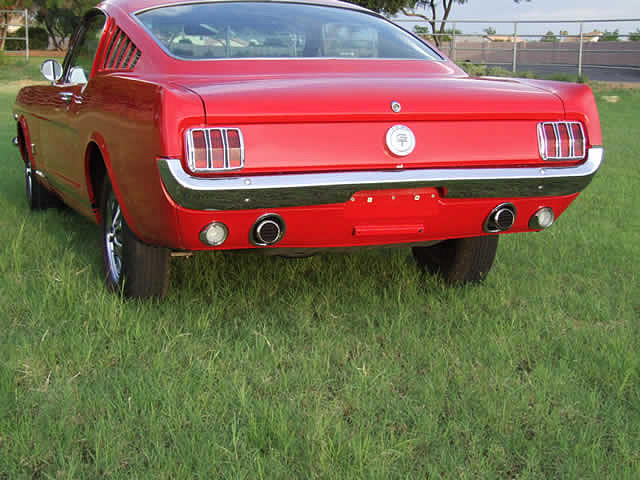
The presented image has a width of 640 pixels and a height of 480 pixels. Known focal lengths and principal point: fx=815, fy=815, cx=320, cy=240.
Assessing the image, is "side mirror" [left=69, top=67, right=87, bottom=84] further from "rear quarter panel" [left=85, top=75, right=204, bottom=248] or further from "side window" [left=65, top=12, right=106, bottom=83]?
"rear quarter panel" [left=85, top=75, right=204, bottom=248]

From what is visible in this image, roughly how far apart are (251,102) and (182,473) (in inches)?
54.2

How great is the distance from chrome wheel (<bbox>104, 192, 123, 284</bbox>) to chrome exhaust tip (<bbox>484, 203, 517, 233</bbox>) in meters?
1.75

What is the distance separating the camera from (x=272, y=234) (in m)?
3.22

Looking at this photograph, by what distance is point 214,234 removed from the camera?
318 centimetres

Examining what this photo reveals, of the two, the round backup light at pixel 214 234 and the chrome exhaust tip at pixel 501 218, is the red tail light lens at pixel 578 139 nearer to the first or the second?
the chrome exhaust tip at pixel 501 218

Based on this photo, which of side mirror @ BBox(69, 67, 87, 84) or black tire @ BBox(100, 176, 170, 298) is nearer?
black tire @ BBox(100, 176, 170, 298)

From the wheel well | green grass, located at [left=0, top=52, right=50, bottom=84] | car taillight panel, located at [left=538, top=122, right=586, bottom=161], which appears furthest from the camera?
green grass, located at [left=0, top=52, right=50, bottom=84]

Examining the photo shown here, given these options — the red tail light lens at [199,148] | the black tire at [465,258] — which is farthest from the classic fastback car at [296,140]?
the black tire at [465,258]

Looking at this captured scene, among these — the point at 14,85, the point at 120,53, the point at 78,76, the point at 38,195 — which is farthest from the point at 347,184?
the point at 14,85

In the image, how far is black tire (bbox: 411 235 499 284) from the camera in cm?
438

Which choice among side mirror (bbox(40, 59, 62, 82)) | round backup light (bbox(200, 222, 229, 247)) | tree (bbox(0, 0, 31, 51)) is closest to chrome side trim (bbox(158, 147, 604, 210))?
round backup light (bbox(200, 222, 229, 247))

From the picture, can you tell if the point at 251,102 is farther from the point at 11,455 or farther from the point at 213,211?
the point at 11,455

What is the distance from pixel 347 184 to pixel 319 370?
0.73m

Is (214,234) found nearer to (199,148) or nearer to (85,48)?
(199,148)
